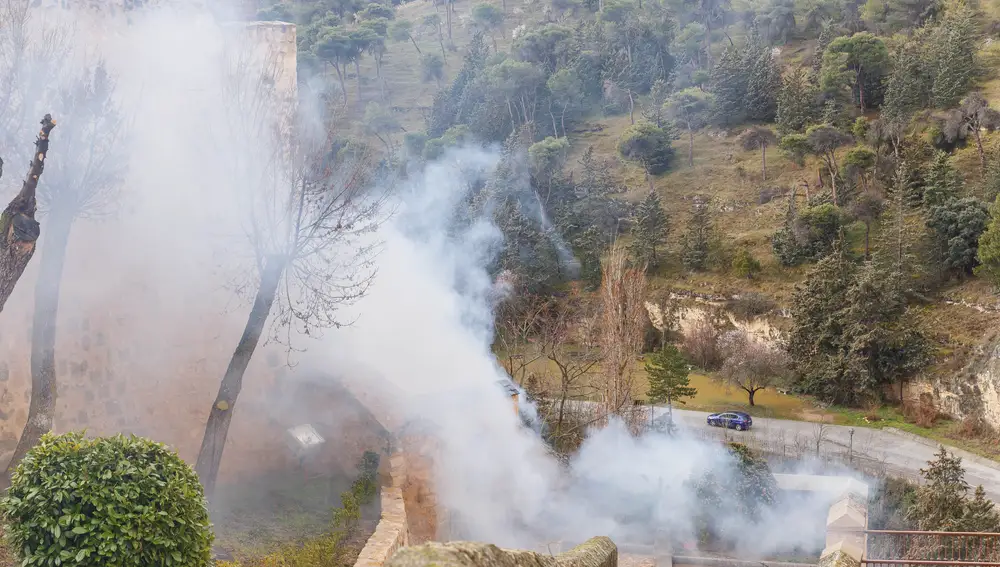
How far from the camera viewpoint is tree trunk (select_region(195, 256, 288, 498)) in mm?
10906

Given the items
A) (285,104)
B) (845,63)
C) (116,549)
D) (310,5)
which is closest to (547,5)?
(310,5)

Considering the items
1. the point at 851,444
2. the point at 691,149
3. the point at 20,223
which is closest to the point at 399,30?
the point at 691,149

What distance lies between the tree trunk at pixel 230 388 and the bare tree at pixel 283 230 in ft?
0.04

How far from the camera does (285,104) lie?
Answer: 13078 mm

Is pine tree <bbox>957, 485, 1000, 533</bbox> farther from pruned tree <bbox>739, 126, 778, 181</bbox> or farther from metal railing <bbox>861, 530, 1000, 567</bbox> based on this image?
pruned tree <bbox>739, 126, 778, 181</bbox>

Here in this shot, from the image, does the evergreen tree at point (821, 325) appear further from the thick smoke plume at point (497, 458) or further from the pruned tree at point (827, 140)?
the thick smoke plume at point (497, 458)

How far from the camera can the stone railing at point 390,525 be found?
362 inches

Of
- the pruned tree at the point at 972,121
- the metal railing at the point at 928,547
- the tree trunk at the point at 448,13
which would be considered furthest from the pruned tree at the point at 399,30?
the metal railing at the point at 928,547

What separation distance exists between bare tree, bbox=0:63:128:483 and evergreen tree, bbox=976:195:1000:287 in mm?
22439

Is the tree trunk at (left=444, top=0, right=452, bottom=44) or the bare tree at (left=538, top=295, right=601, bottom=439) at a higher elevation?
the tree trunk at (left=444, top=0, right=452, bottom=44)

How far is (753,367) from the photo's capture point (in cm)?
2570

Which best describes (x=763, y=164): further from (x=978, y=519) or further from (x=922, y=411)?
(x=978, y=519)

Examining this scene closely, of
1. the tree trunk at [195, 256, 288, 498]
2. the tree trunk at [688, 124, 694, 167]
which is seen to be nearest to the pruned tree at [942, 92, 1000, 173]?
the tree trunk at [688, 124, 694, 167]

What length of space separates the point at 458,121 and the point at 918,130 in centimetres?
2172
